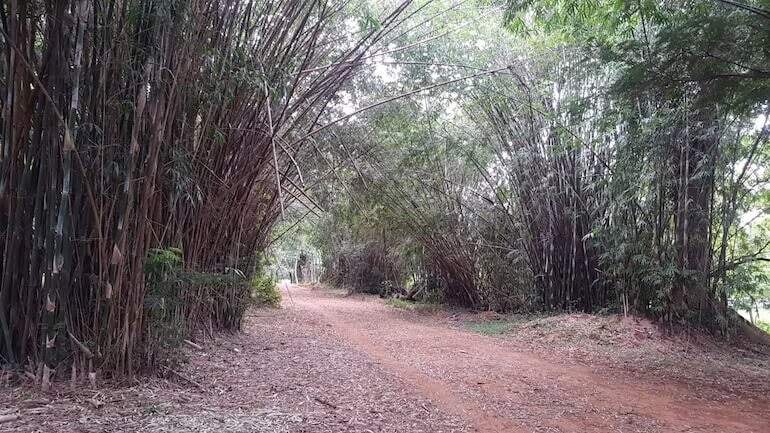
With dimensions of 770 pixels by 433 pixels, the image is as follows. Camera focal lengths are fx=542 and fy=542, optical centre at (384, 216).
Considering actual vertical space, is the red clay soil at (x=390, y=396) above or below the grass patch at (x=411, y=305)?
below

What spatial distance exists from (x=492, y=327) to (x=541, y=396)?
3.99m

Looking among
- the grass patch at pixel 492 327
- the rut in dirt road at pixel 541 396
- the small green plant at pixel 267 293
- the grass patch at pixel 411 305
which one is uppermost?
the small green plant at pixel 267 293

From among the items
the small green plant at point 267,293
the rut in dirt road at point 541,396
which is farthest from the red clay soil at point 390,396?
the small green plant at point 267,293

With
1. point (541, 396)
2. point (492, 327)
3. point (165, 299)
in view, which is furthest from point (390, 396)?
point (492, 327)

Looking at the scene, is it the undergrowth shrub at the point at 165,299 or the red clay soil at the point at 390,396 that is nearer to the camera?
the red clay soil at the point at 390,396

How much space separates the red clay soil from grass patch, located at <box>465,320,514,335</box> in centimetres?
157

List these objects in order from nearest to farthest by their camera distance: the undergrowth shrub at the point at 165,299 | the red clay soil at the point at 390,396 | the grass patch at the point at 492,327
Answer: the red clay soil at the point at 390,396 < the undergrowth shrub at the point at 165,299 < the grass patch at the point at 492,327

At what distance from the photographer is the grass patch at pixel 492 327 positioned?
725cm

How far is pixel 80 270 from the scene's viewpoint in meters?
2.87

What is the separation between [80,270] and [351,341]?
3583mm

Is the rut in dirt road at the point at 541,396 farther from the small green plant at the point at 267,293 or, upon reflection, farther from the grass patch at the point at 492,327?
the small green plant at the point at 267,293

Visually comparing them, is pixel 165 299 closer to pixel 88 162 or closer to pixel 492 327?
pixel 88 162

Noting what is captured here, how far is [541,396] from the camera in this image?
12.0 ft

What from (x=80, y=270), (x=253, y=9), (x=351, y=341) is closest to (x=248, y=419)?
(x=80, y=270)
